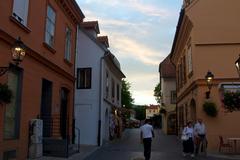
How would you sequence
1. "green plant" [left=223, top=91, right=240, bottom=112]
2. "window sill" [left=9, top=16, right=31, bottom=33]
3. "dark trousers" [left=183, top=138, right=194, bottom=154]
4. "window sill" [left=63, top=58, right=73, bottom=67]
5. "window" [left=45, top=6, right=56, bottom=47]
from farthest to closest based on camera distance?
1. "window sill" [left=63, top=58, right=73, bottom=67]
2. "dark trousers" [left=183, top=138, right=194, bottom=154]
3. "window" [left=45, top=6, right=56, bottom=47]
4. "green plant" [left=223, top=91, right=240, bottom=112]
5. "window sill" [left=9, top=16, right=31, bottom=33]

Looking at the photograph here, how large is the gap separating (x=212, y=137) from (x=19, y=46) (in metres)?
14.3

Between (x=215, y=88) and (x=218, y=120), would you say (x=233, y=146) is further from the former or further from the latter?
(x=215, y=88)

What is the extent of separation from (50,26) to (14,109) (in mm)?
5482

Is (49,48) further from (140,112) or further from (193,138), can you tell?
(140,112)

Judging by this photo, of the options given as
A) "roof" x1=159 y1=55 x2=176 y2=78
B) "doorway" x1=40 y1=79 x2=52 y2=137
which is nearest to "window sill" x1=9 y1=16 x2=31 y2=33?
"doorway" x1=40 y1=79 x2=52 y2=137

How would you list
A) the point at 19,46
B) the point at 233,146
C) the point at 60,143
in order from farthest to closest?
the point at 233,146 → the point at 60,143 → the point at 19,46

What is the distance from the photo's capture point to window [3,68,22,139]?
574 inches

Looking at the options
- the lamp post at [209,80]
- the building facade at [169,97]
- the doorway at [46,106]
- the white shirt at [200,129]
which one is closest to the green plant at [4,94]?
the doorway at [46,106]

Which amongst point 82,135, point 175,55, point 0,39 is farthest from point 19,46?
point 175,55

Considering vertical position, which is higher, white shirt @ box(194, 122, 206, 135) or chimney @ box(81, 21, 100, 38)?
chimney @ box(81, 21, 100, 38)

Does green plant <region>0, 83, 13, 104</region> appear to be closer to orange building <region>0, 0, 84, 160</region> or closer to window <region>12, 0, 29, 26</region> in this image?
orange building <region>0, 0, 84, 160</region>

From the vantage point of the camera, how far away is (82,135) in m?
28.1

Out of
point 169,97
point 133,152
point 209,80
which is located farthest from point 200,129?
point 169,97

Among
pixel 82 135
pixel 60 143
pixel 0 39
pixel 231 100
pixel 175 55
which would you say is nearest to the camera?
pixel 0 39
